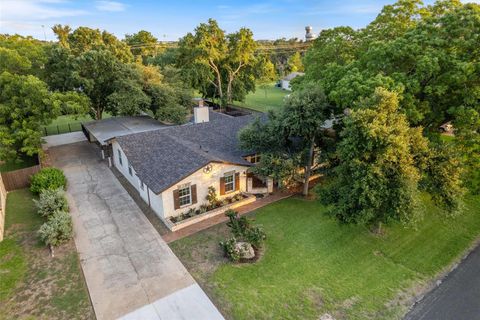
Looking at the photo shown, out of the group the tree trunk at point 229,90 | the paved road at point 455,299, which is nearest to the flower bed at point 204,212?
the paved road at point 455,299

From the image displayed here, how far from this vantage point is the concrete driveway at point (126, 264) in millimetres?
9422

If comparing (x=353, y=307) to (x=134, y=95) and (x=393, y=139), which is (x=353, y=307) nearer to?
(x=393, y=139)

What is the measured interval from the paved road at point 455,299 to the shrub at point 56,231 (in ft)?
45.3

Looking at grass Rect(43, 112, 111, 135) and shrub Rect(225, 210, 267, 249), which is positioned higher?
grass Rect(43, 112, 111, 135)

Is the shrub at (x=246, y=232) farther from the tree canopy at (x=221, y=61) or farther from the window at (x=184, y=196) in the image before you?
the tree canopy at (x=221, y=61)

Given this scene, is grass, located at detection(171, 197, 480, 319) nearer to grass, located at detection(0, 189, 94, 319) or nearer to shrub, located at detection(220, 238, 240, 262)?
shrub, located at detection(220, 238, 240, 262)

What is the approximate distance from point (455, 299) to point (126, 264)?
12.2m

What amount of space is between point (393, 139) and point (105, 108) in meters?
27.7

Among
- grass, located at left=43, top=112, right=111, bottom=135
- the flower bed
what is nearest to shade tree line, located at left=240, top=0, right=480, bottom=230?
the flower bed

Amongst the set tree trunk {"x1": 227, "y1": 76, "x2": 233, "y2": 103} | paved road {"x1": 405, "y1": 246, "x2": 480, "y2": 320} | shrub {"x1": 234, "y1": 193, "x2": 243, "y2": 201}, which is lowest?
paved road {"x1": 405, "y1": 246, "x2": 480, "y2": 320}

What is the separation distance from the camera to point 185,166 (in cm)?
1473

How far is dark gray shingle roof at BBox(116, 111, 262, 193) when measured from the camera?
574 inches

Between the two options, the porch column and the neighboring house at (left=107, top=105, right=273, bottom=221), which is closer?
the neighboring house at (left=107, top=105, right=273, bottom=221)

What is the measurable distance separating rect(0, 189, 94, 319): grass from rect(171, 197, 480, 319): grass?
155 inches
